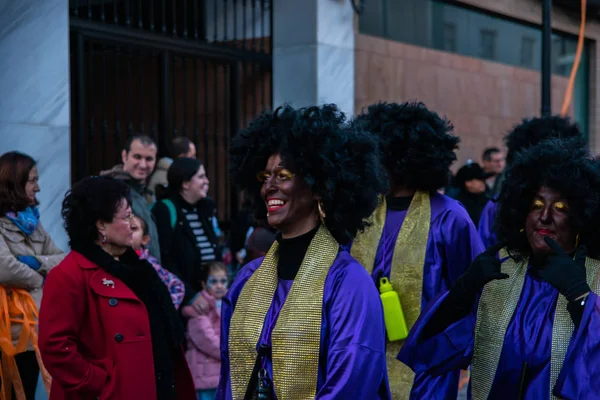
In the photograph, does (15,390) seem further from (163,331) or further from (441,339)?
(441,339)

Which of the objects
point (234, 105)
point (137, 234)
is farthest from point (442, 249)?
point (234, 105)

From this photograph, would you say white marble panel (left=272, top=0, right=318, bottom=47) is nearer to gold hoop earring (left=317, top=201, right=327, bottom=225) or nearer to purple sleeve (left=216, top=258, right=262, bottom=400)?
purple sleeve (left=216, top=258, right=262, bottom=400)

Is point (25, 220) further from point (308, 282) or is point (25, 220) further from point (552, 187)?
point (552, 187)

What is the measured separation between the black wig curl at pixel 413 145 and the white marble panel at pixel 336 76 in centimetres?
533

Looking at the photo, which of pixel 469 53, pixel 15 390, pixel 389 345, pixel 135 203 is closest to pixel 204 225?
pixel 135 203

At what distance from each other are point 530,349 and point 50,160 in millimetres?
5251

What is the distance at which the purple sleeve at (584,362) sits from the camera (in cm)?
345

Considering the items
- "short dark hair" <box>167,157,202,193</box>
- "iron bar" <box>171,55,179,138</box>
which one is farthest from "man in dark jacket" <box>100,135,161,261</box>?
"iron bar" <box>171,55,179,138</box>

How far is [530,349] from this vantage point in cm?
372

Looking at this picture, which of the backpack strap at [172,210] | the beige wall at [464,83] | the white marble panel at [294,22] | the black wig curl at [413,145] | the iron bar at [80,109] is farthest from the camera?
the beige wall at [464,83]

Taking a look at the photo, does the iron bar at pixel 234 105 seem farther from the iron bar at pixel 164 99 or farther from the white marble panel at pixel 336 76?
the iron bar at pixel 164 99

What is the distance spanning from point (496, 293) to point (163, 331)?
190 centimetres

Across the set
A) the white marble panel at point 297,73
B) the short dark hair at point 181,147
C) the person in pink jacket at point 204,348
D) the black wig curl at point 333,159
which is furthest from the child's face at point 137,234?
the white marble panel at point 297,73

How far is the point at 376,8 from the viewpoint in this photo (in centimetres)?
1199
